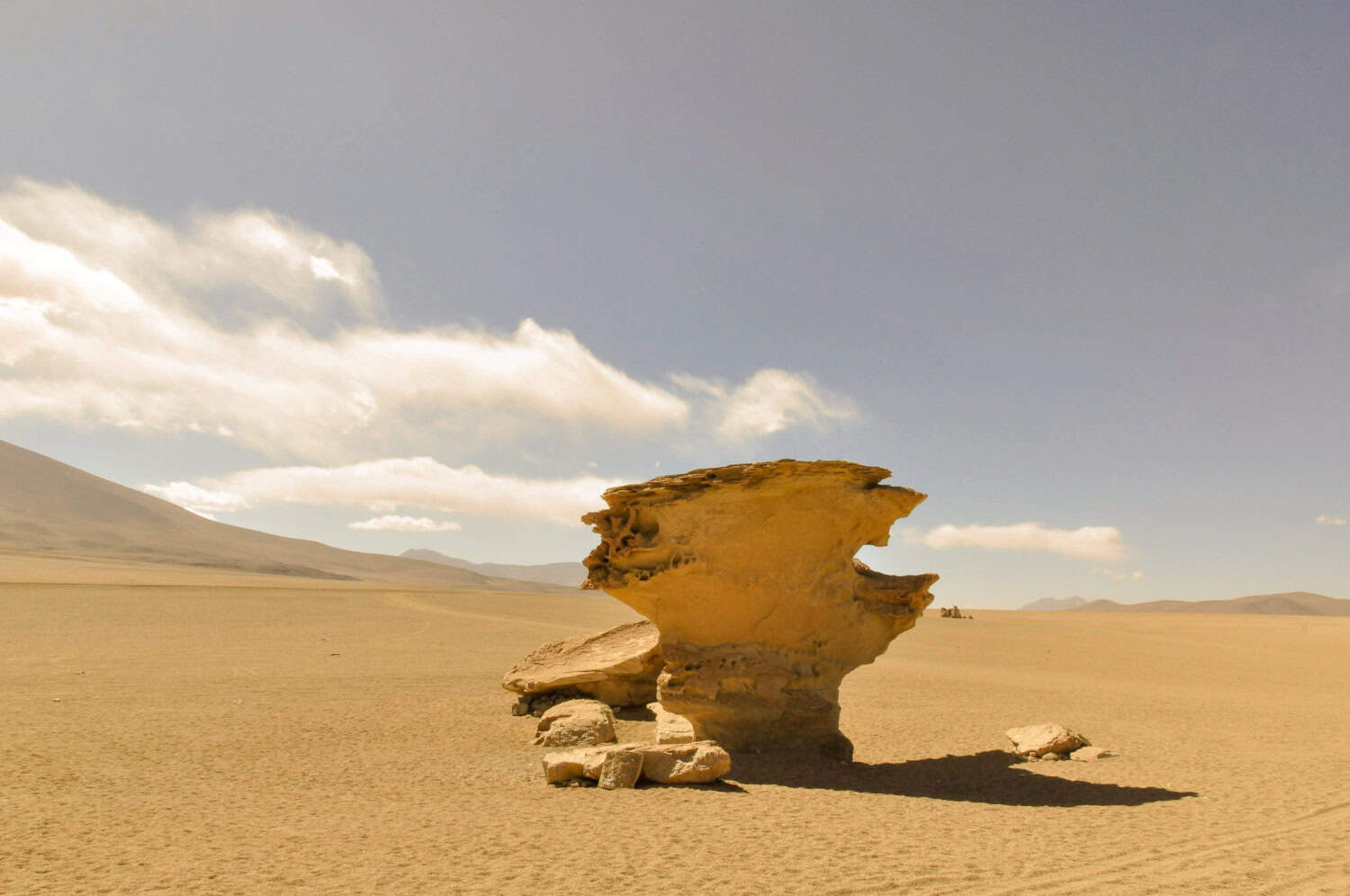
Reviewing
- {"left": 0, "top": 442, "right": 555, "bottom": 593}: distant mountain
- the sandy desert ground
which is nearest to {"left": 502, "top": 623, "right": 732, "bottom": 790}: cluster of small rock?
the sandy desert ground

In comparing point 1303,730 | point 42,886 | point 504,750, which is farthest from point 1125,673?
point 42,886

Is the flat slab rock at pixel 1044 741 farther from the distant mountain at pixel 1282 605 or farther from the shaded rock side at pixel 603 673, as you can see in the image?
the distant mountain at pixel 1282 605

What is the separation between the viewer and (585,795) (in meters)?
7.80

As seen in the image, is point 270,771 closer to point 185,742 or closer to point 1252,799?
point 185,742

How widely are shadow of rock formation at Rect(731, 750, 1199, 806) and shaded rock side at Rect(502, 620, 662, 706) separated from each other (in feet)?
13.8

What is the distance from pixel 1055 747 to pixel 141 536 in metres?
133

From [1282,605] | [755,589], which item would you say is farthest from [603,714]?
[1282,605]

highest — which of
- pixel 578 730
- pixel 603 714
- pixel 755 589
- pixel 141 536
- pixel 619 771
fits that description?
pixel 755 589

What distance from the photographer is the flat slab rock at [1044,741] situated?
11055 millimetres

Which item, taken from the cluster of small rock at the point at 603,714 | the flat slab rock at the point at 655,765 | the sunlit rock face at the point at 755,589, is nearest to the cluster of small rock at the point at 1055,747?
the sunlit rock face at the point at 755,589

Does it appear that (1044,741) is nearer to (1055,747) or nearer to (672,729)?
(1055,747)

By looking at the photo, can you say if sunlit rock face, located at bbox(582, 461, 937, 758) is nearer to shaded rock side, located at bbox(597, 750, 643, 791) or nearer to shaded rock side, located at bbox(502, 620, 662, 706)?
shaded rock side, located at bbox(597, 750, 643, 791)

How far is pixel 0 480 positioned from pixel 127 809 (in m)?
154

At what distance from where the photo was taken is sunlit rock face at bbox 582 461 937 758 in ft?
32.5
